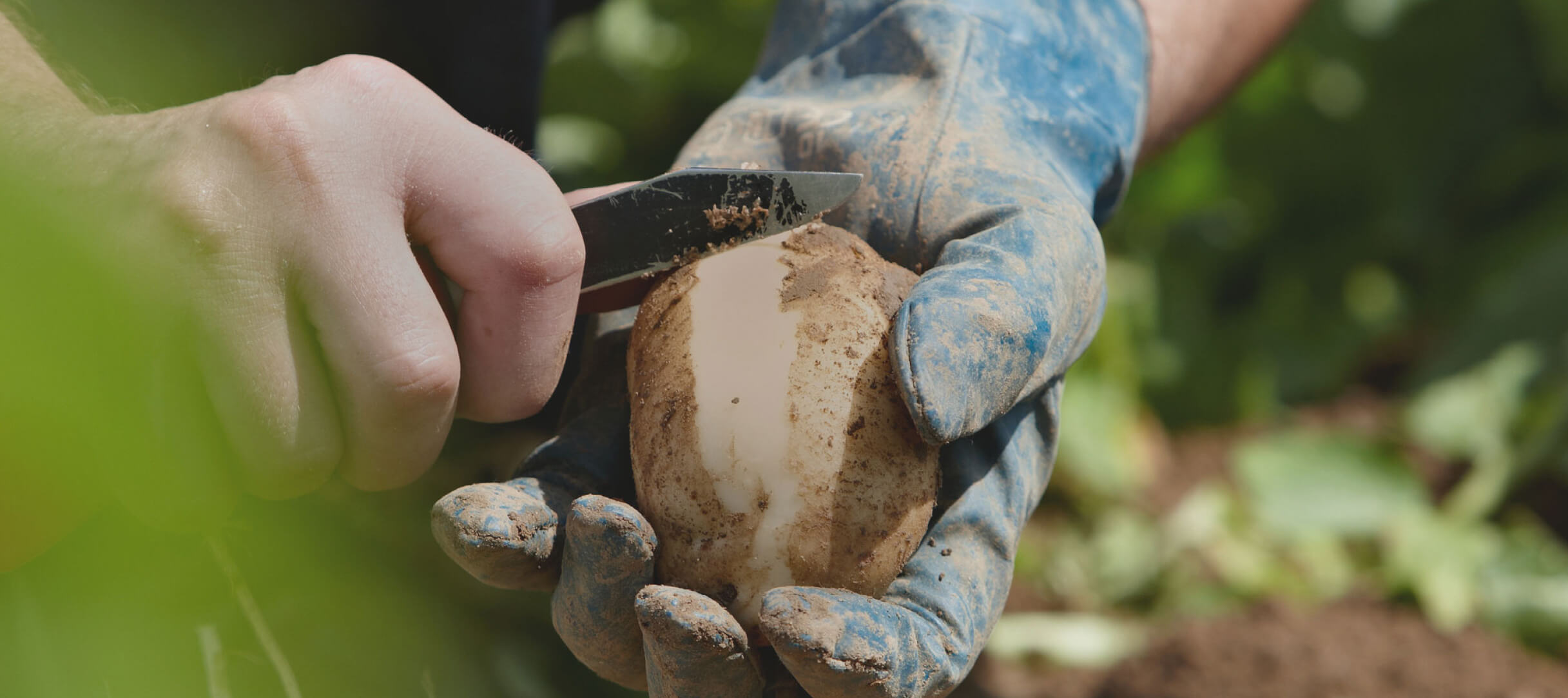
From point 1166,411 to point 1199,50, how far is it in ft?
6.90

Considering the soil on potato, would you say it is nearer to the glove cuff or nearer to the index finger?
the glove cuff

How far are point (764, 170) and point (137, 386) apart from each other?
2.43 feet

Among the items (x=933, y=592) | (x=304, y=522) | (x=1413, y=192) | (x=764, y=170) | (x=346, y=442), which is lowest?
(x=1413, y=192)

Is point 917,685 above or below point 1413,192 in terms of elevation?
above

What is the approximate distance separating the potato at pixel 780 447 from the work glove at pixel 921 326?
0.25 ft

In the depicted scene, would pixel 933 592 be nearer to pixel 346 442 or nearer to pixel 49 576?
pixel 346 442

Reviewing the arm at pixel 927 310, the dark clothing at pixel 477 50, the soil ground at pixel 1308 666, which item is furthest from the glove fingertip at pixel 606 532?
the soil ground at pixel 1308 666

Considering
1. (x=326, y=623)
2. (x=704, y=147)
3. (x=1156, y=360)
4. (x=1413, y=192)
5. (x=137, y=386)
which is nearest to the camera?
(x=137, y=386)

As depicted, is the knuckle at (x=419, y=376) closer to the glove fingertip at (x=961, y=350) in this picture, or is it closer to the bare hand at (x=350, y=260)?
the bare hand at (x=350, y=260)

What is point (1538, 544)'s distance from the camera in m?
3.01

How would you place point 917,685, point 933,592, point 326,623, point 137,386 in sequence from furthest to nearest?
point 326,623
point 933,592
point 917,685
point 137,386

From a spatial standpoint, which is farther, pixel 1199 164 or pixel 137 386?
pixel 1199 164

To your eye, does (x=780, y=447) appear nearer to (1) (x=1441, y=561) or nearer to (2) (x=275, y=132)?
(2) (x=275, y=132)

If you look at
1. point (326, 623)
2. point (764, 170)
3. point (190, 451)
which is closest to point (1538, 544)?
point (764, 170)
